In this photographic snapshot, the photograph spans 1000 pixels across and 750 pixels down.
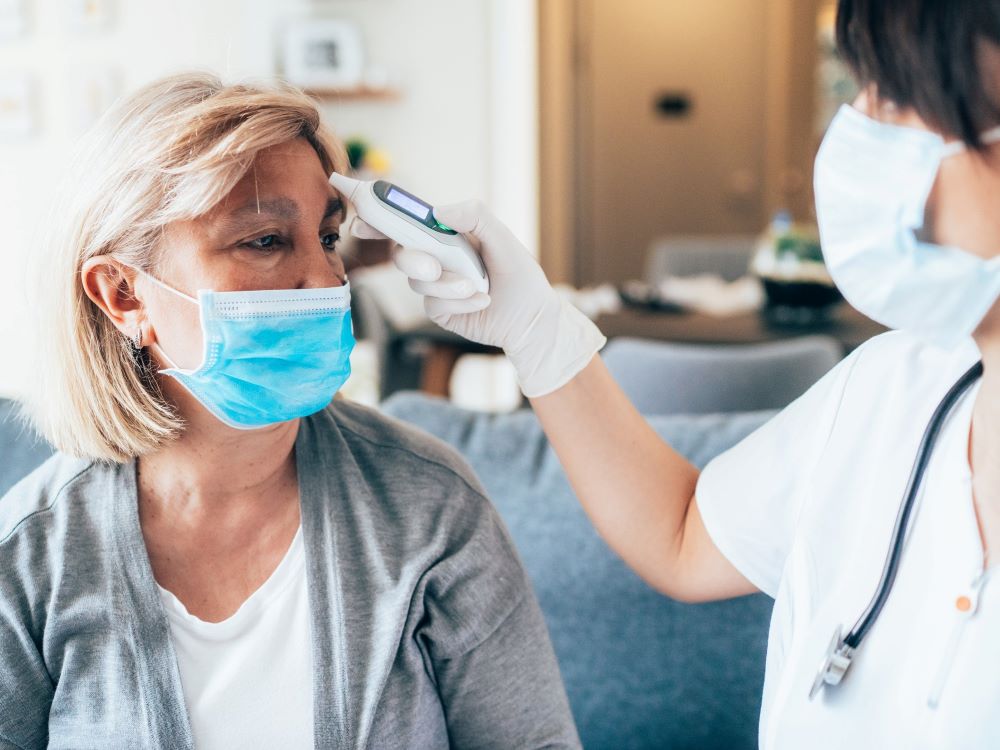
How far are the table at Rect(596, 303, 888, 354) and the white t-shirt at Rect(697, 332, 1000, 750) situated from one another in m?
1.56

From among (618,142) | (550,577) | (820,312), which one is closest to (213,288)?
(550,577)

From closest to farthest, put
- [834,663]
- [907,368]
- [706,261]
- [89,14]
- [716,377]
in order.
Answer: [834,663] → [907,368] → [716,377] → [706,261] → [89,14]

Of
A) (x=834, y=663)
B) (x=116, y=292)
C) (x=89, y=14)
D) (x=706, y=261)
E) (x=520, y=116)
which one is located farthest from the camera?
(x=520, y=116)

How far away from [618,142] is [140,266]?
15.7 feet

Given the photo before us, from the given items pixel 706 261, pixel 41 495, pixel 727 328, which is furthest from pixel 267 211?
pixel 706 261

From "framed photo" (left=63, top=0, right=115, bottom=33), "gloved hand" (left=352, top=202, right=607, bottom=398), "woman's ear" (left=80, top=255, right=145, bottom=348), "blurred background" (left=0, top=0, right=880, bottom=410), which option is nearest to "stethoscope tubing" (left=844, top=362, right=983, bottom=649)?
"gloved hand" (left=352, top=202, right=607, bottom=398)

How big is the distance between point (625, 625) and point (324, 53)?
4026mm

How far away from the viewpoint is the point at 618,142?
5.59 metres

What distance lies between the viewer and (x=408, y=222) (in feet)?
3.56

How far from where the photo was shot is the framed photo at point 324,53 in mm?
4750

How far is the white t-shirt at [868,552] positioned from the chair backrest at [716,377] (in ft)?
2.74

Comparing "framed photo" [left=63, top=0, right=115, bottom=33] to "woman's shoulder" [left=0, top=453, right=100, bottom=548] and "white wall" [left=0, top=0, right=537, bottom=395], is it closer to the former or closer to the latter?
"white wall" [left=0, top=0, right=537, bottom=395]

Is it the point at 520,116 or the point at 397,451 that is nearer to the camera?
the point at 397,451

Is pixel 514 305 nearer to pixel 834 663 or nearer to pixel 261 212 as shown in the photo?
pixel 261 212
